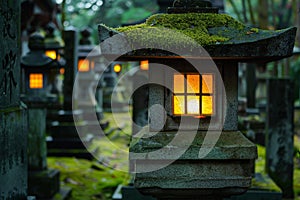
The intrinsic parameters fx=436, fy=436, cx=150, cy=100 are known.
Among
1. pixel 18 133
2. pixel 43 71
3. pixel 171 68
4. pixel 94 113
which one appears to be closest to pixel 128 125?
pixel 94 113

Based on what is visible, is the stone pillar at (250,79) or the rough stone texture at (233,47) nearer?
the rough stone texture at (233,47)

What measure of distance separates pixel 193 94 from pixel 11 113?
2.43m

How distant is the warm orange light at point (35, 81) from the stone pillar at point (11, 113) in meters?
3.60

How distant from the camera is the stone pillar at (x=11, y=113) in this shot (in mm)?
5445

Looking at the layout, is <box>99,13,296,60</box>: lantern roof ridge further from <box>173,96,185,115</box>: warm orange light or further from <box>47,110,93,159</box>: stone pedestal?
<box>47,110,93,159</box>: stone pedestal

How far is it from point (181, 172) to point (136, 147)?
1.87 feet

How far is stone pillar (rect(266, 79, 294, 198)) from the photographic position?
882 centimetres

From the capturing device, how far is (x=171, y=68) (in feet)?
16.0

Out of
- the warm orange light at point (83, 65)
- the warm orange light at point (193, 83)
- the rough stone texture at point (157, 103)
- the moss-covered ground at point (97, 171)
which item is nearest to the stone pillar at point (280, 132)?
the moss-covered ground at point (97, 171)

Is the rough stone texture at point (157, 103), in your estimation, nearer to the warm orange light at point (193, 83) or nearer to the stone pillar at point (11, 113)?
the warm orange light at point (193, 83)

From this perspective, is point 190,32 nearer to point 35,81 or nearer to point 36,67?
point 36,67

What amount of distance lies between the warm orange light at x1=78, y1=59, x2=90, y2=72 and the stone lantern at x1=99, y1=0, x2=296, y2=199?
35.8 ft

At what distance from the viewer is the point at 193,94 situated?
491 centimetres

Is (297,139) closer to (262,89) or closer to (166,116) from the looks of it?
(262,89)
